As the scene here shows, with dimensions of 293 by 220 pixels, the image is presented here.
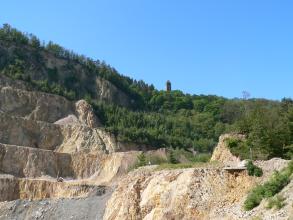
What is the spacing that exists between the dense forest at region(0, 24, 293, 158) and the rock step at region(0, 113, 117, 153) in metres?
4.67

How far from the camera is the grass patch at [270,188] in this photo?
25.7 meters

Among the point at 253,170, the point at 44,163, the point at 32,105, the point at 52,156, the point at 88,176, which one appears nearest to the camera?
the point at 253,170

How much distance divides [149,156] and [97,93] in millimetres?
45877

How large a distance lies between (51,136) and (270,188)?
2239 inches

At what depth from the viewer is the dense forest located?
9044cm

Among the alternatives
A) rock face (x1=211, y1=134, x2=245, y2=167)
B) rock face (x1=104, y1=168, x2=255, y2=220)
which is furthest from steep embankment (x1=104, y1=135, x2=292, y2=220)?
rock face (x1=211, y1=134, x2=245, y2=167)

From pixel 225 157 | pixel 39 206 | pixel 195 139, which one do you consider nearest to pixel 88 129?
pixel 195 139

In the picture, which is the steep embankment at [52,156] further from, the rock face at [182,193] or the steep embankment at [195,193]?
the steep embankment at [195,193]

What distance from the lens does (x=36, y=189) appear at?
5631 cm

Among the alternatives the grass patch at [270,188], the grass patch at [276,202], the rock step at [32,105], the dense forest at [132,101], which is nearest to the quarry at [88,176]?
the rock step at [32,105]

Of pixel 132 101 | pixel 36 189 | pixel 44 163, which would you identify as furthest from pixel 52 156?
pixel 132 101

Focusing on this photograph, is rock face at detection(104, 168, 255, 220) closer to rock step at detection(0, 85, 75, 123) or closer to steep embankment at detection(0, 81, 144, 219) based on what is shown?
steep embankment at detection(0, 81, 144, 219)

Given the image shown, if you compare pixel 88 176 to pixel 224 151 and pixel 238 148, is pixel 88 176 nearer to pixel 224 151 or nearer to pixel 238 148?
pixel 224 151

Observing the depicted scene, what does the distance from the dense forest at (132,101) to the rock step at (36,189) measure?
1017 inches
